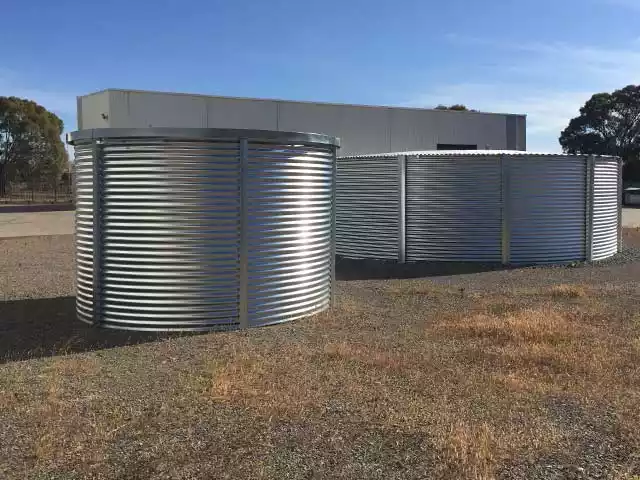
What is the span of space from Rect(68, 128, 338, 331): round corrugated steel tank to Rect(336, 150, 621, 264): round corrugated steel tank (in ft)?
23.2

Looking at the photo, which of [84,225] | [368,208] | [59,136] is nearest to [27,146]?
[59,136]

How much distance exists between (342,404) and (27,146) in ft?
184

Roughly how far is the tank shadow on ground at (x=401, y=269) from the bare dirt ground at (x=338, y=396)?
11.8ft

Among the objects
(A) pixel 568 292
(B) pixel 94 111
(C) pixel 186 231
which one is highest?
(B) pixel 94 111

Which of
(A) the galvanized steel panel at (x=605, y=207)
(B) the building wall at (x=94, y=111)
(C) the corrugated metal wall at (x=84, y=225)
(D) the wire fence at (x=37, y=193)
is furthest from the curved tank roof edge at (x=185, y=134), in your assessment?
(D) the wire fence at (x=37, y=193)

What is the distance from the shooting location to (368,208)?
52.7 ft

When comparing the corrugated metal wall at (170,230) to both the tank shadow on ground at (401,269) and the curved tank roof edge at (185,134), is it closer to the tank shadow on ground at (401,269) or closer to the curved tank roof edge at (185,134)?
the curved tank roof edge at (185,134)

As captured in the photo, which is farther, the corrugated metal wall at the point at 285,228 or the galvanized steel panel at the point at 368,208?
the galvanized steel panel at the point at 368,208

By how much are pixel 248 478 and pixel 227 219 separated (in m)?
4.32

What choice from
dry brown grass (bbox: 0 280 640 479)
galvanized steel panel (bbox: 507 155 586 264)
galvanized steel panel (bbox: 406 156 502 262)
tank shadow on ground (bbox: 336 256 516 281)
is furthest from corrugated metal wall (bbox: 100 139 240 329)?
galvanized steel panel (bbox: 507 155 586 264)

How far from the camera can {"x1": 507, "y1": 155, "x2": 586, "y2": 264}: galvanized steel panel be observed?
15297 millimetres

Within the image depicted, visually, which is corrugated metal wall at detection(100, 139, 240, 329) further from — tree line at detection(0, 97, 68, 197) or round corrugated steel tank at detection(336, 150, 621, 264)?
tree line at detection(0, 97, 68, 197)

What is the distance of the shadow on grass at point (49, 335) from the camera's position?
25.2 ft

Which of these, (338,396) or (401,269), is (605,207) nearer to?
(401,269)
